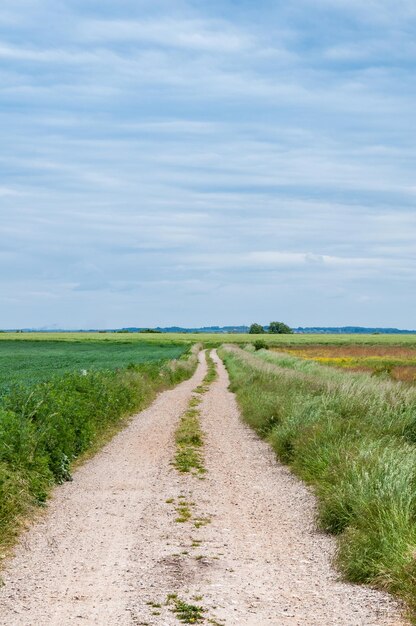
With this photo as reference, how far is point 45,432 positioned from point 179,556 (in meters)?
5.92

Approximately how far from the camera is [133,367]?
37.7 meters

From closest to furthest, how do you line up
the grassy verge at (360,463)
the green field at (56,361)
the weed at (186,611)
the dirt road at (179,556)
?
the weed at (186,611)
the dirt road at (179,556)
the grassy verge at (360,463)
the green field at (56,361)

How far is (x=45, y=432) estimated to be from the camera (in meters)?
14.0

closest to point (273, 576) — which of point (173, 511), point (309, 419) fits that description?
point (173, 511)

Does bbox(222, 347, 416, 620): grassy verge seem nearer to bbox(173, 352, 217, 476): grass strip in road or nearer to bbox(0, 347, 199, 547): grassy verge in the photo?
bbox(173, 352, 217, 476): grass strip in road

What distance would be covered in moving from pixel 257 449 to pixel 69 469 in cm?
533

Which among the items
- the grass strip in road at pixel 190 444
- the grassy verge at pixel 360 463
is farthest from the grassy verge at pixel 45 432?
the grassy verge at pixel 360 463

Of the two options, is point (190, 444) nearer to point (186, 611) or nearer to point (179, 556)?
point (179, 556)

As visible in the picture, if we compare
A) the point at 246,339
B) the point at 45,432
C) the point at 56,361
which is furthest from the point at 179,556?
the point at 246,339

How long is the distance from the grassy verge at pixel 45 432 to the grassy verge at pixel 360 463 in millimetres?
4288

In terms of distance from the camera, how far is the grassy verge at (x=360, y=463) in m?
7.87

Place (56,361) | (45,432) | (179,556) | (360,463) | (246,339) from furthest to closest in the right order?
(246,339)
(56,361)
(45,432)
(360,463)
(179,556)

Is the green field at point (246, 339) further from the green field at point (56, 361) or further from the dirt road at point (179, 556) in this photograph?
the dirt road at point (179, 556)

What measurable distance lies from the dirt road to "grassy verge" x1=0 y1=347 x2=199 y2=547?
14.9 inches
